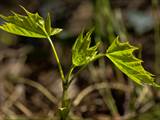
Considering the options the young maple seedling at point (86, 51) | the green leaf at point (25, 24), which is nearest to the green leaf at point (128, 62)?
the young maple seedling at point (86, 51)

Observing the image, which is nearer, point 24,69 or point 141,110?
point 141,110

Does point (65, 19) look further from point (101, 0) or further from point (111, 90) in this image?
point (111, 90)

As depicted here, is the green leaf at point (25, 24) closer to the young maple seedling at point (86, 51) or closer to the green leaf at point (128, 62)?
the young maple seedling at point (86, 51)

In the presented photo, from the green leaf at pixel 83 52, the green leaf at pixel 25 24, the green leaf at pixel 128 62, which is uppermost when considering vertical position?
the green leaf at pixel 25 24

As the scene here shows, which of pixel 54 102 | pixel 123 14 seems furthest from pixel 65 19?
pixel 54 102

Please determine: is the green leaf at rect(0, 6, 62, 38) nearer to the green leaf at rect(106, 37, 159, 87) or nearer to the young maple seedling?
the young maple seedling

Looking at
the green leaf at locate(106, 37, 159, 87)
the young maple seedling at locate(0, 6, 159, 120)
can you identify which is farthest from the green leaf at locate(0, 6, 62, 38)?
the green leaf at locate(106, 37, 159, 87)

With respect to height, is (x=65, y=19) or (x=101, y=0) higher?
(x=101, y=0)

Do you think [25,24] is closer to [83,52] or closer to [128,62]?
[83,52]
